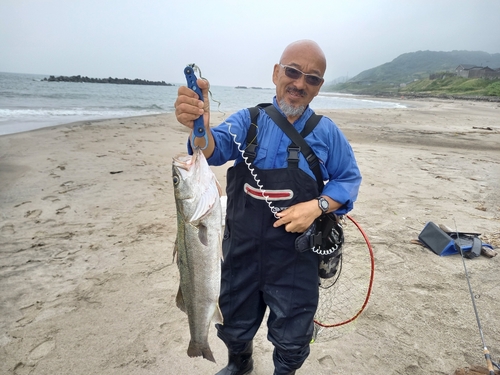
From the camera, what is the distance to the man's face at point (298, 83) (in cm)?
241

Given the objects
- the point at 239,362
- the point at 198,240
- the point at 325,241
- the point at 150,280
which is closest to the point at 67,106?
the point at 150,280

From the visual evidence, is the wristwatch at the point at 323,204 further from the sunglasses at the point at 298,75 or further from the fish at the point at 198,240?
the sunglasses at the point at 298,75

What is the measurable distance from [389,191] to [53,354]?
7.15 metres

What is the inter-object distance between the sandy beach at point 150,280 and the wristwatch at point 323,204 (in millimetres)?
1790

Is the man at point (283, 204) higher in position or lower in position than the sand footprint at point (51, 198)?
higher

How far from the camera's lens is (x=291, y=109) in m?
2.44

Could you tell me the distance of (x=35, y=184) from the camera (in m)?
7.02

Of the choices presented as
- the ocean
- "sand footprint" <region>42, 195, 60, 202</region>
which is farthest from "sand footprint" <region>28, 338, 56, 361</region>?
the ocean

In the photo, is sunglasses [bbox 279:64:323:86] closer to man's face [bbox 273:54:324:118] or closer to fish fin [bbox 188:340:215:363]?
man's face [bbox 273:54:324:118]

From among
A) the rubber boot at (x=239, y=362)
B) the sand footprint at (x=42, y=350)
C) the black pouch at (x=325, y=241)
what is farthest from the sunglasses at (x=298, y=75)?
the sand footprint at (x=42, y=350)

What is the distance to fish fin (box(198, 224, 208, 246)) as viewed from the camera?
2.05 meters

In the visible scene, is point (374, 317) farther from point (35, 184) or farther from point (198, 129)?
point (35, 184)

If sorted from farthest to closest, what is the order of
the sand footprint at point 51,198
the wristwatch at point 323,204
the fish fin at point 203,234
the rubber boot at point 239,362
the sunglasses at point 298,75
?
the sand footprint at point 51,198, the rubber boot at point 239,362, the sunglasses at point 298,75, the wristwatch at point 323,204, the fish fin at point 203,234

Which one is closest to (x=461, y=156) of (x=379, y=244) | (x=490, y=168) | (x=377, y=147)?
(x=490, y=168)
